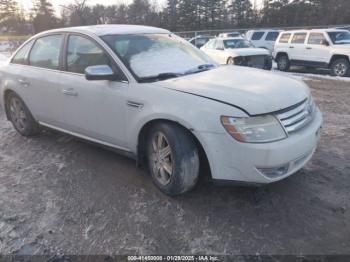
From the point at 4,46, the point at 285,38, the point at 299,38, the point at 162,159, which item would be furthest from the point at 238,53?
the point at 4,46

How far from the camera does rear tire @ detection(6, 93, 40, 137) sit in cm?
490

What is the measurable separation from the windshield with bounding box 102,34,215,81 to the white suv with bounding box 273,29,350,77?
29.6 ft

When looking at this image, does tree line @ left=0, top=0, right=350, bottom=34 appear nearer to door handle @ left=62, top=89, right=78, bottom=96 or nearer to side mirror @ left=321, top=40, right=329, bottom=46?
side mirror @ left=321, top=40, right=329, bottom=46

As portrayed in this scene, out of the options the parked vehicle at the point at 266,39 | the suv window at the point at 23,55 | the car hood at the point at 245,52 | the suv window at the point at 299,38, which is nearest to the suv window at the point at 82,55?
the suv window at the point at 23,55

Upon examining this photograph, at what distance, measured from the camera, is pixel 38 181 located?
3.78m

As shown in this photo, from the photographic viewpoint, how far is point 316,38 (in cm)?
1229

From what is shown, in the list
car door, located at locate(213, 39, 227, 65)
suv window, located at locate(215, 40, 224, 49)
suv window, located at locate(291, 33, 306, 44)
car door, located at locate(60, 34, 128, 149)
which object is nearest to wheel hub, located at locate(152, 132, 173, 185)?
car door, located at locate(60, 34, 128, 149)

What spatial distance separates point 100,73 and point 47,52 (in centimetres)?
153

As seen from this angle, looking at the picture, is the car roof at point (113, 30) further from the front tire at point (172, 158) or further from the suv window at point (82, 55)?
the front tire at point (172, 158)

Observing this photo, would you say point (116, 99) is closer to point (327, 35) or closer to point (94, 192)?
point (94, 192)

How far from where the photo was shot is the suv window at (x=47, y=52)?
4.15 metres

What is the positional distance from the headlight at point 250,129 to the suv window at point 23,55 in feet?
11.3

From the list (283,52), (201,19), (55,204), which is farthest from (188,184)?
(201,19)

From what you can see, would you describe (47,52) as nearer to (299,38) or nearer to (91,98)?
(91,98)
